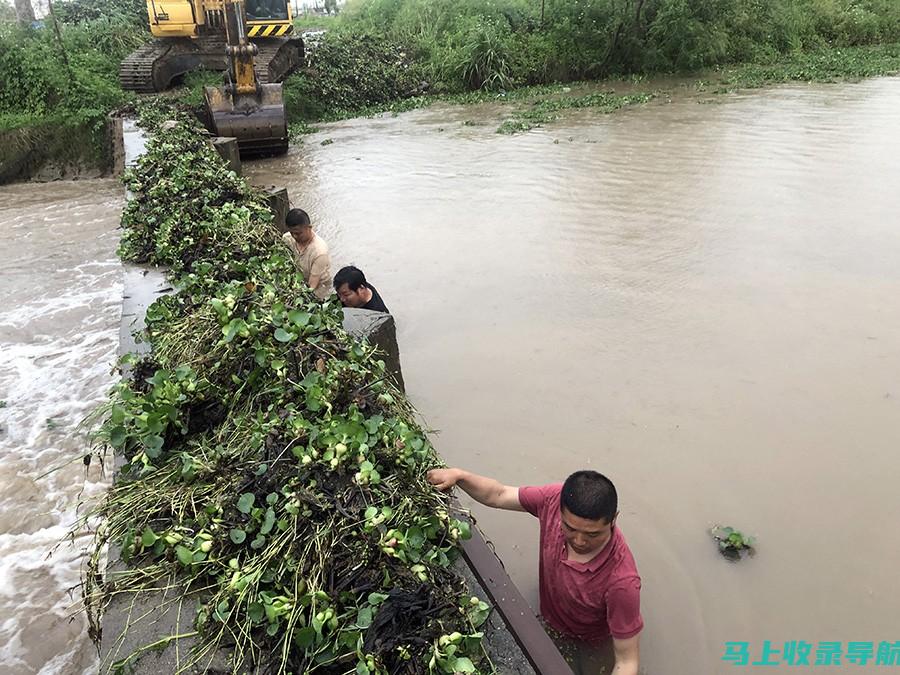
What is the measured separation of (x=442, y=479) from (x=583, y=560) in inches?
25.4

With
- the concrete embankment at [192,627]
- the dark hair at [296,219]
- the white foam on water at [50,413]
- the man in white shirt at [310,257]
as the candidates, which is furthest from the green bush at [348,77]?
the concrete embankment at [192,627]

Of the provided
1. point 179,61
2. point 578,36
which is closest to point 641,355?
point 179,61

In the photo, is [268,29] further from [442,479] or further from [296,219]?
[442,479]

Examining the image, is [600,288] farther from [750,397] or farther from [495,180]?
[495,180]

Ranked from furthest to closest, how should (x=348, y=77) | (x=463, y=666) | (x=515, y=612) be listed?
(x=348, y=77) < (x=515, y=612) < (x=463, y=666)

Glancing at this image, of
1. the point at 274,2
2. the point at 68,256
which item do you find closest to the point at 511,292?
the point at 68,256

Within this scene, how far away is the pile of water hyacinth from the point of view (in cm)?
187

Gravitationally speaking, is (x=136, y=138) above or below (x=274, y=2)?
below

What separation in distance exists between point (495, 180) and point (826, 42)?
23.6 metres

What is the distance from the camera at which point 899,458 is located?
3.91 m

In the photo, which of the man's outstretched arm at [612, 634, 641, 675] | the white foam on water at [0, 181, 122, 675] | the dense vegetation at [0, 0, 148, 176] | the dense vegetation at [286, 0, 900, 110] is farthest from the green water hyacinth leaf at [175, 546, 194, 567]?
the dense vegetation at [286, 0, 900, 110]

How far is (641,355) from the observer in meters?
5.19

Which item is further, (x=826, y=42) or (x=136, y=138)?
(x=826, y=42)

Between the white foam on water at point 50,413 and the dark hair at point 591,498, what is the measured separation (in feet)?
5.90
